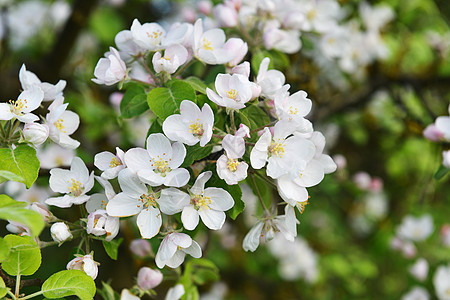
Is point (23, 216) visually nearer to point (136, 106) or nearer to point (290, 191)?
point (136, 106)

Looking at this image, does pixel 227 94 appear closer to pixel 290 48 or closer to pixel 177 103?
pixel 177 103

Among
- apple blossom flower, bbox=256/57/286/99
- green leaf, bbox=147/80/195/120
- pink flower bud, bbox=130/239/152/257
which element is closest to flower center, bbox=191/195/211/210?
green leaf, bbox=147/80/195/120

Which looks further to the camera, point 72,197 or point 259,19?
point 259,19

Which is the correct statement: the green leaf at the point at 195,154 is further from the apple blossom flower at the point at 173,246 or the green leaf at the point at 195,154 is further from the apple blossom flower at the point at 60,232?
the apple blossom flower at the point at 60,232

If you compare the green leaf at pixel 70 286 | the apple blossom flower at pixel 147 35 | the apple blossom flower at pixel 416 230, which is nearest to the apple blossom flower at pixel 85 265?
the green leaf at pixel 70 286

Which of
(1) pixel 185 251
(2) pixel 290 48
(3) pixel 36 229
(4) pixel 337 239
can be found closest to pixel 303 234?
(4) pixel 337 239

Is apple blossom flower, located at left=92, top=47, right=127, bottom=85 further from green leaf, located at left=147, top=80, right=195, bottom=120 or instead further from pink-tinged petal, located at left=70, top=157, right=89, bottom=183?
pink-tinged petal, located at left=70, top=157, right=89, bottom=183
